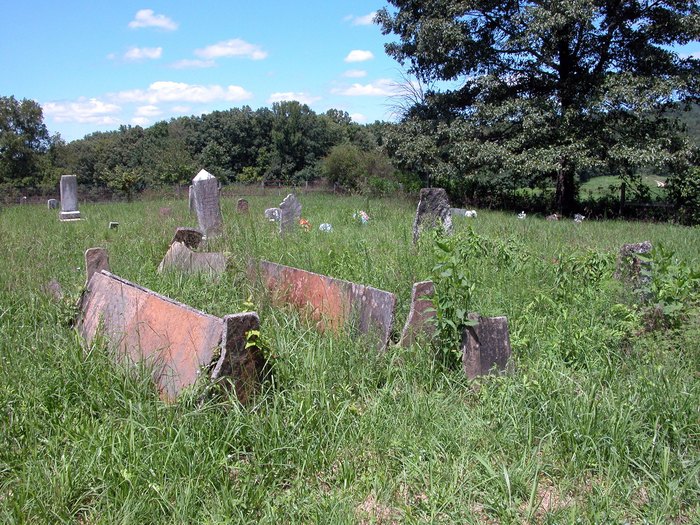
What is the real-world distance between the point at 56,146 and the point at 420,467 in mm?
70528

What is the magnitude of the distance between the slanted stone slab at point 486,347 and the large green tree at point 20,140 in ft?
183

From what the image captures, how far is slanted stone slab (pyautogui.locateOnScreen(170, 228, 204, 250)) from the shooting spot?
7.26 metres

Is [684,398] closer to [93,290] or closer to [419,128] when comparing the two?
[93,290]

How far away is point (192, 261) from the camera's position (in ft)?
20.9

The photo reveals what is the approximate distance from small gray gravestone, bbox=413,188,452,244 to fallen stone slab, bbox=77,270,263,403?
5.24m

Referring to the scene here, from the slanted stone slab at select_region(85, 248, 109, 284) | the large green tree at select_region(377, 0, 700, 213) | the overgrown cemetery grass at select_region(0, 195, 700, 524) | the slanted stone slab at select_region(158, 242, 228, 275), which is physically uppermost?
the large green tree at select_region(377, 0, 700, 213)

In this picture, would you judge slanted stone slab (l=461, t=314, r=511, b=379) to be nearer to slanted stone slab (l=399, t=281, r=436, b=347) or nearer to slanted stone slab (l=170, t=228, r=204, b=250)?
slanted stone slab (l=399, t=281, r=436, b=347)

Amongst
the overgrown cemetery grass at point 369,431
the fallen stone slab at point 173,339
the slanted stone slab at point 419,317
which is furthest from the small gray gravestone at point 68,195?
the slanted stone slab at point 419,317

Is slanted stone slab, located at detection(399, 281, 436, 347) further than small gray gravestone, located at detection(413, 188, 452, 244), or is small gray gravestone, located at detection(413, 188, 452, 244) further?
small gray gravestone, located at detection(413, 188, 452, 244)

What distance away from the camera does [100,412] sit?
3.43 m

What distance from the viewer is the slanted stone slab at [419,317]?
4.27 m

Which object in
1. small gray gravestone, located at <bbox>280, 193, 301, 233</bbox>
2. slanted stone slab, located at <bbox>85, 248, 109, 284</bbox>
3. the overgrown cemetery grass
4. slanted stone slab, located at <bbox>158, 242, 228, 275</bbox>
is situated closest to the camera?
the overgrown cemetery grass

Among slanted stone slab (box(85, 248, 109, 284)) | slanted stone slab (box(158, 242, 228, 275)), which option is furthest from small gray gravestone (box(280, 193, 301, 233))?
slanted stone slab (box(85, 248, 109, 284))

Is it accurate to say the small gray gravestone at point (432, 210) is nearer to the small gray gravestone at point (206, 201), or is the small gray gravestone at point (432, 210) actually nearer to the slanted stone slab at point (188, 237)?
the slanted stone slab at point (188, 237)
